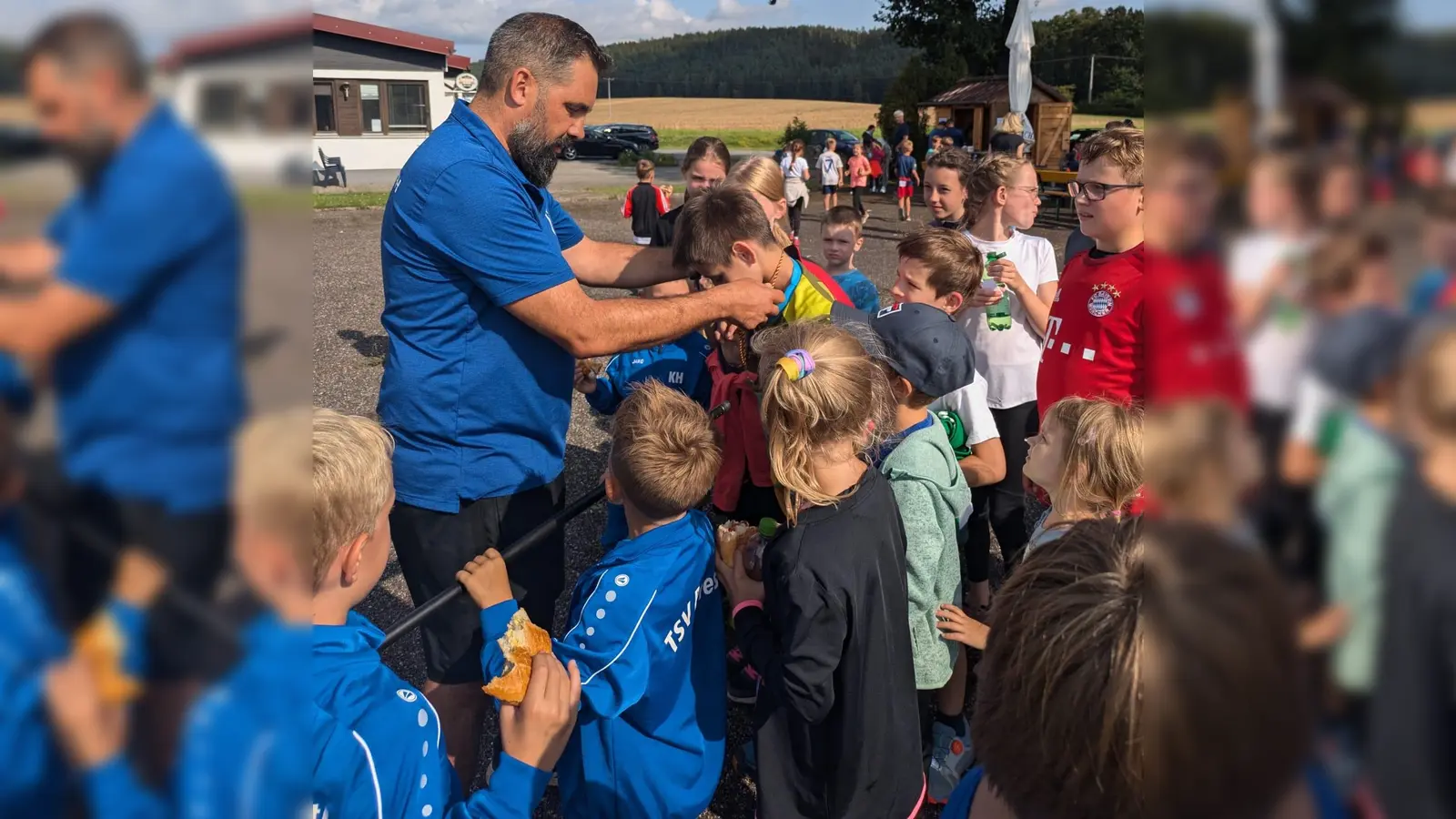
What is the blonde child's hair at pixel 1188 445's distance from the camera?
10.5 inches

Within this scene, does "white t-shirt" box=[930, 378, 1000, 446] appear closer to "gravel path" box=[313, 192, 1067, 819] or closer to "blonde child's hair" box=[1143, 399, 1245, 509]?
"gravel path" box=[313, 192, 1067, 819]

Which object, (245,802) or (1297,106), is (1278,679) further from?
(245,802)

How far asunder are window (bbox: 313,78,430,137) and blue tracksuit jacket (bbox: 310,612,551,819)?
2828 cm

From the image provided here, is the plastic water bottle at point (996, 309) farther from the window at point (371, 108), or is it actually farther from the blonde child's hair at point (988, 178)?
the window at point (371, 108)

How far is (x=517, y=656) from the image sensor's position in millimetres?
1874

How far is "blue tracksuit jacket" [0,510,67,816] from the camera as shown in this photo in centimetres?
30

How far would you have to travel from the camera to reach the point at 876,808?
2.14 metres

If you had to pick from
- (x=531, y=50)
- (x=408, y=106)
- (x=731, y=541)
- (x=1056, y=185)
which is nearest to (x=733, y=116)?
(x=408, y=106)

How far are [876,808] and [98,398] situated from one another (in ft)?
7.06

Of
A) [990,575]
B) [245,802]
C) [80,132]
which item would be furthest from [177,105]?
[990,575]

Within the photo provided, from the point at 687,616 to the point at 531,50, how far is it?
155cm

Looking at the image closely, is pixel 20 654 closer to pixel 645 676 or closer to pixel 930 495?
pixel 645 676

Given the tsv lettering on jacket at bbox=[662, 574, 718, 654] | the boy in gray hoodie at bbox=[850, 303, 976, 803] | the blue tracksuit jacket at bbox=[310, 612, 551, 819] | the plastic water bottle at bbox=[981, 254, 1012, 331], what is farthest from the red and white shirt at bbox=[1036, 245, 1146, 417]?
the blue tracksuit jacket at bbox=[310, 612, 551, 819]

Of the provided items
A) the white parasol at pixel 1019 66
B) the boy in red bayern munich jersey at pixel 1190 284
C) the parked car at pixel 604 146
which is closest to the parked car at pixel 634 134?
the parked car at pixel 604 146
